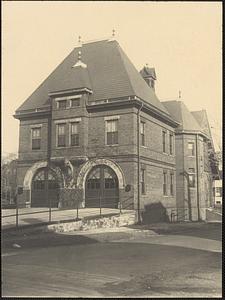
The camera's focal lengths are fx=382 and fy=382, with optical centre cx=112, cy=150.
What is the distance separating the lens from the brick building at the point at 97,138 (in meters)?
6.94

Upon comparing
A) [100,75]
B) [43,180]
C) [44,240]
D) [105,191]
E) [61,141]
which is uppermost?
[100,75]

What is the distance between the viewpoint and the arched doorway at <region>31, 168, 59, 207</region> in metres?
7.00

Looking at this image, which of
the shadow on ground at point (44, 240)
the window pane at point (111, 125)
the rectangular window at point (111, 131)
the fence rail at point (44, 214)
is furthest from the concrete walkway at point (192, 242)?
the window pane at point (111, 125)

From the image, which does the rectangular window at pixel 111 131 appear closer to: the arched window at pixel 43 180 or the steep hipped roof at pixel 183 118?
the arched window at pixel 43 180

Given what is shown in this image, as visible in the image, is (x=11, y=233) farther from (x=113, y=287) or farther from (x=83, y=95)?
(x=113, y=287)

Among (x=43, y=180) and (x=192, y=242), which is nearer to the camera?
(x=43, y=180)

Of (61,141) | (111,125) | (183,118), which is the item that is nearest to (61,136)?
(61,141)

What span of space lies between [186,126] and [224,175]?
1345 cm

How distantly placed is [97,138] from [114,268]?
217 inches

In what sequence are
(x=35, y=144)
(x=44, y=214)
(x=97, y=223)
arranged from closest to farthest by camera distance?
1. (x=35, y=144)
2. (x=44, y=214)
3. (x=97, y=223)

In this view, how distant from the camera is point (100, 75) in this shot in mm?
10422

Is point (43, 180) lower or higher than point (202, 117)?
lower

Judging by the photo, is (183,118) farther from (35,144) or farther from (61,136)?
(35,144)

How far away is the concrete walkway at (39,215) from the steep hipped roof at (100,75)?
2644 millimetres
